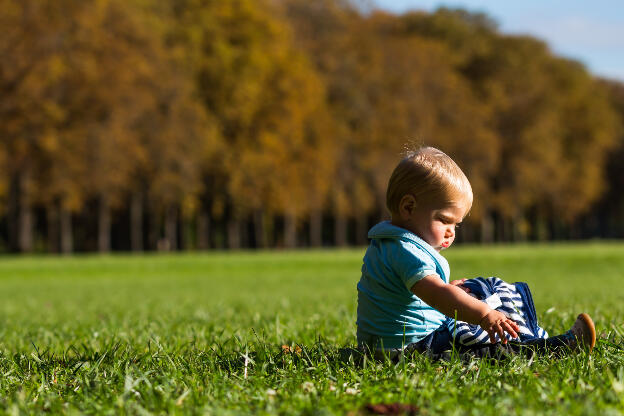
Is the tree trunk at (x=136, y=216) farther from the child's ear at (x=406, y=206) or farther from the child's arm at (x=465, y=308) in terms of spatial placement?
the child's arm at (x=465, y=308)

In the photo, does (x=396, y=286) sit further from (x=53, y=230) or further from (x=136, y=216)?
(x=53, y=230)

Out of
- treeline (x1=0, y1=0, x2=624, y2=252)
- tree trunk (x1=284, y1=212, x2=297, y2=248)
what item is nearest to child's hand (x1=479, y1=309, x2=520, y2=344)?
treeline (x1=0, y1=0, x2=624, y2=252)

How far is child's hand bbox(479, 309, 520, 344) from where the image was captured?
3.25 meters

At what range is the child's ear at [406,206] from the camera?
3614 mm

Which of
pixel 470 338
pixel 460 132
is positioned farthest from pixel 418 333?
pixel 460 132

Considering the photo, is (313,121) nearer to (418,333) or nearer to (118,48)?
(118,48)

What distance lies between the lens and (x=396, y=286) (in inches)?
143

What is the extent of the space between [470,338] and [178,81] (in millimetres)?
33854

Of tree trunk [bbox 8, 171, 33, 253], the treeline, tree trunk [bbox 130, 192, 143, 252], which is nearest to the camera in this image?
the treeline

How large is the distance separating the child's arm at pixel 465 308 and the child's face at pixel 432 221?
0.86 ft

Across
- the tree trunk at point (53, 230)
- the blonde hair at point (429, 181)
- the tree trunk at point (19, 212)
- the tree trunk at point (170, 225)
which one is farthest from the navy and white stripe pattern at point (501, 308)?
the tree trunk at point (53, 230)

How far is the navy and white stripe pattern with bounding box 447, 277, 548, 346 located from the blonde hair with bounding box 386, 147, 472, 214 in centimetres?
44

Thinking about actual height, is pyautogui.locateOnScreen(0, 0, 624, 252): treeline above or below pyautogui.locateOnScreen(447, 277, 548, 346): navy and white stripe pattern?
above

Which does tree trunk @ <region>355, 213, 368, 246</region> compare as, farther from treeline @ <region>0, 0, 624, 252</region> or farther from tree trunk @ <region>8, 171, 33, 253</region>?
tree trunk @ <region>8, 171, 33, 253</region>
